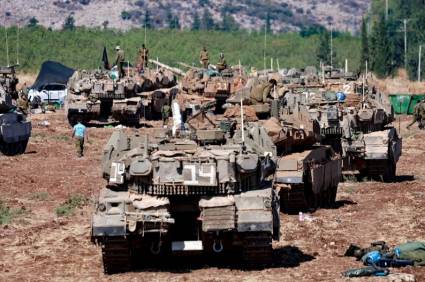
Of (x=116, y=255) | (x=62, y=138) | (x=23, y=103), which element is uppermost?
(x=116, y=255)

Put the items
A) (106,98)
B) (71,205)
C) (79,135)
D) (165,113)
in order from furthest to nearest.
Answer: (165,113), (106,98), (79,135), (71,205)

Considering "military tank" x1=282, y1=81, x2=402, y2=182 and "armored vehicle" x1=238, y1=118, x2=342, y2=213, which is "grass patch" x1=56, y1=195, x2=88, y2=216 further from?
"military tank" x1=282, y1=81, x2=402, y2=182

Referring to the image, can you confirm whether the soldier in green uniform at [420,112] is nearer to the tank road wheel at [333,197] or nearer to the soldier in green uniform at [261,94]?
the soldier in green uniform at [261,94]

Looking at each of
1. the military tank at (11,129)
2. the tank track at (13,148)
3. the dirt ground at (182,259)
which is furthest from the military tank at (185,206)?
the tank track at (13,148)

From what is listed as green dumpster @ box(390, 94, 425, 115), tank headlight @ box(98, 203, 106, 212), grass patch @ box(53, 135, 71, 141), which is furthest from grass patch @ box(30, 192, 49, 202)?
green dumpster @ box(390, 94, 425, 115)

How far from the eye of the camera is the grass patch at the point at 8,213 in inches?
852

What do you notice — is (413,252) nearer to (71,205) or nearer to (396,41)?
(71,205)

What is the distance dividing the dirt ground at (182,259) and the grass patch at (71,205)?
152 mm

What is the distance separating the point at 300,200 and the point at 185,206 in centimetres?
563

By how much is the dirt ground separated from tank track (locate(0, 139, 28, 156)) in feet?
5.11

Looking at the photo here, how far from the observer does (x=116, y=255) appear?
51.2ft

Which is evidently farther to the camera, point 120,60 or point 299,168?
point 120,60

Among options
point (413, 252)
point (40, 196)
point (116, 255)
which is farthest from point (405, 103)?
point (116, 255)

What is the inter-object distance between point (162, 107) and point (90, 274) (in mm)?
34911
